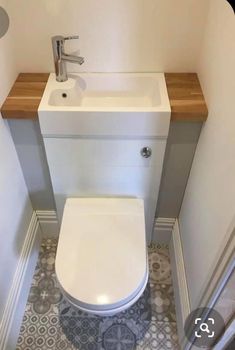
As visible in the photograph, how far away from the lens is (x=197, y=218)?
3.64ft

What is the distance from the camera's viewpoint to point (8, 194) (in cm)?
116

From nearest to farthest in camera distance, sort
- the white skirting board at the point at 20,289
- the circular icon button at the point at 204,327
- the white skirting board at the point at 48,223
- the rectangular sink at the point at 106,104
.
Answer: the circular icon button at the point at 204,327
the rectangular sink at the point at 106,104
the white skirting board at the point at 20,289
the white skirting board at the point at 48,223

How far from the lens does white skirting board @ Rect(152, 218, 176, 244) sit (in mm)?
1504

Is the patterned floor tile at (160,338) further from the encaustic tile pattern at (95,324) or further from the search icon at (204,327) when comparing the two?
the search icon at (204,327)

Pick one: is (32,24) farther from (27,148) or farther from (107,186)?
(107,186)

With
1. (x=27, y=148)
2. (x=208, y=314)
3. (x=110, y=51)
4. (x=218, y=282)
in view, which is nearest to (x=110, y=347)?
(x=208, y=314)

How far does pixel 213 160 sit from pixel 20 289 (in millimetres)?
978

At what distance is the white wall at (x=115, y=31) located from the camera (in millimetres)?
1073

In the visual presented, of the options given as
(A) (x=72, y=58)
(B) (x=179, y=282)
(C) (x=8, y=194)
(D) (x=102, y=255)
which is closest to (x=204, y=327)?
(B) (x=179, y=282)

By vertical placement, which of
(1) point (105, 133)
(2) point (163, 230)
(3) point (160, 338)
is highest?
(1) point (105, 133)

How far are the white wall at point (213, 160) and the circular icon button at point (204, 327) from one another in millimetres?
56

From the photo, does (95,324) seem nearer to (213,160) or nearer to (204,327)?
(204,327)

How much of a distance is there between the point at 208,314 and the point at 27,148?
3.05 ft

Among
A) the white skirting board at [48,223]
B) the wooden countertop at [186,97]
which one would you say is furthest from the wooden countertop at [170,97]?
the white skirting board at [48,223]
